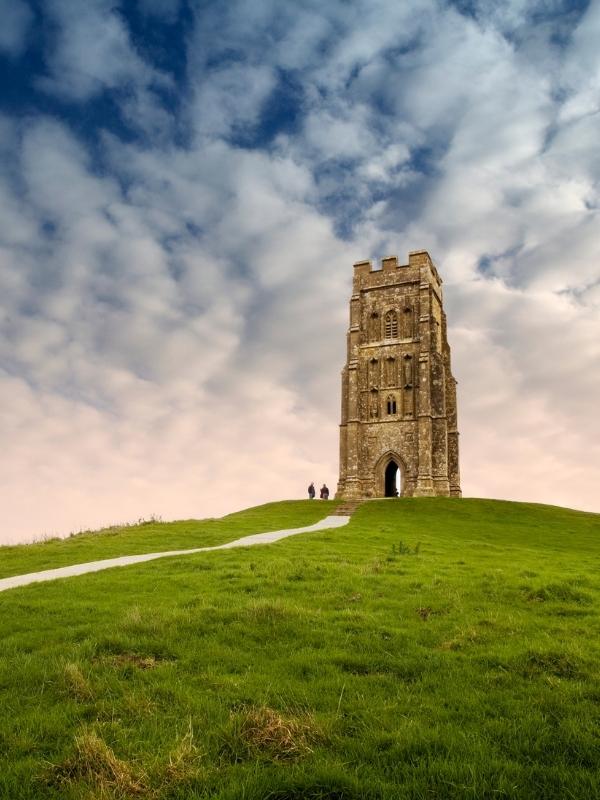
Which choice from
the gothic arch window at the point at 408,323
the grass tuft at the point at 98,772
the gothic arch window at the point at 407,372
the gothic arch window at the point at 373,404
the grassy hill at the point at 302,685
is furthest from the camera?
the gothic arch window at the point at 408,323

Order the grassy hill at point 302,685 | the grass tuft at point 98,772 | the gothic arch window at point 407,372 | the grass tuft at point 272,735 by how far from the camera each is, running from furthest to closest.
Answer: the gothic arch window at point 407,372 → the grass tuft at point 272,735 → the grassy hill at point 302,685 → the grass tuft at point 98,772

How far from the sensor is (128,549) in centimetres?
2236

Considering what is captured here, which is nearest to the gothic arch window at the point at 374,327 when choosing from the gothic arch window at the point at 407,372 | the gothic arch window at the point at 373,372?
the gothic arch window at the point at 373,372

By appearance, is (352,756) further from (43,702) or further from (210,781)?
(43,702)

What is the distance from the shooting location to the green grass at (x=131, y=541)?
20.2 metres

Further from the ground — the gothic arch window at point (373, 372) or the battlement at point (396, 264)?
the battlement at point (396, 264)

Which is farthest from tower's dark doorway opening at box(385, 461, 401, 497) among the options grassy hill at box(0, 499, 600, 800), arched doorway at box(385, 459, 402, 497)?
grassy hill at box(0, 499, 600, 800)

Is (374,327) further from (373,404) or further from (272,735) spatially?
(272,735)

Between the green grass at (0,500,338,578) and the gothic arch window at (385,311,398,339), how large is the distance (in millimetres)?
24783

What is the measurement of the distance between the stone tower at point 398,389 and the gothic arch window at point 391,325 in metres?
0.10

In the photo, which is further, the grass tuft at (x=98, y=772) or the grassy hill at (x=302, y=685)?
the grassy hill at (x=302, y=685)

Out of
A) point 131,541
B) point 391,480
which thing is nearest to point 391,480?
point 391,480

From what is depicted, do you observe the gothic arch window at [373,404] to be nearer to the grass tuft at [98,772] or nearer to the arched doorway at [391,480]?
the arched doorway at [391,480]

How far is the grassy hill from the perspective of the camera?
4746 mm
